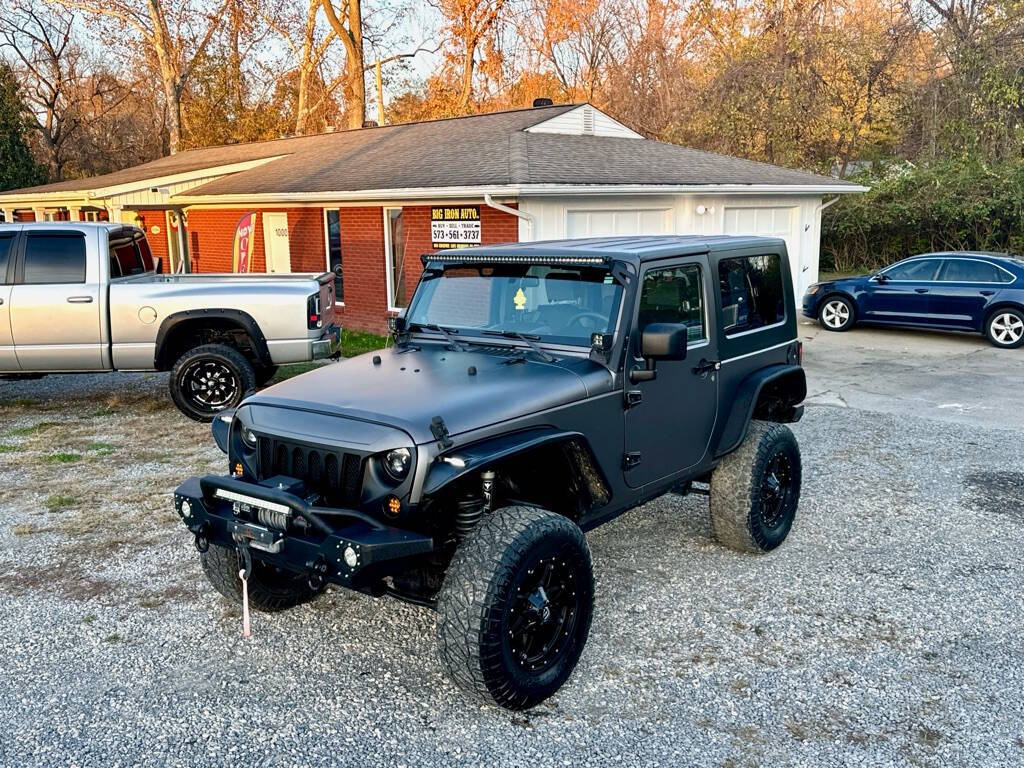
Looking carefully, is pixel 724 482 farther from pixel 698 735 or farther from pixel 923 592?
pixel 698 735

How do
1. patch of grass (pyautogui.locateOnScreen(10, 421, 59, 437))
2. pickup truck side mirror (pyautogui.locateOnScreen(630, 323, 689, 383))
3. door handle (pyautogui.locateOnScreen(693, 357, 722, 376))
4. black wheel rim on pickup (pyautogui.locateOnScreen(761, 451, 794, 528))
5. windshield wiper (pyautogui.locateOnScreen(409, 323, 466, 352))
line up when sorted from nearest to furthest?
pickup truck side mirror (pyautogui.locateOnScreen(630, 323, 689, 383)), windshield wiper (pyautogui.locateOnScreen(409, 323, 466, 352)), door handle (pyautogui.locateOnScreen(693, 357, 722, 376)), black wheel rim on pickup (pyautogui.locateOnScreen(761, 451, 794, 528)), patch of grass (pyautogui.locateOnScreen(10, 421, 59, 437))

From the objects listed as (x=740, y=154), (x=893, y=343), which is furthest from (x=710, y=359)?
(x=740, y=154)

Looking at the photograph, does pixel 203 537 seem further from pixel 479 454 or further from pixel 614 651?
pixel 614 651

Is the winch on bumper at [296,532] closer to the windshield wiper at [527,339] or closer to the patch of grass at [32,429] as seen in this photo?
the windshield wiper at [527,339]

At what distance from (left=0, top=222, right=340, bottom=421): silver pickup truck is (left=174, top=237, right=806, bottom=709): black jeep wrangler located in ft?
13.9

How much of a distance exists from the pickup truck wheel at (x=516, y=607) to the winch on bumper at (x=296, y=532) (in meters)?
0.25

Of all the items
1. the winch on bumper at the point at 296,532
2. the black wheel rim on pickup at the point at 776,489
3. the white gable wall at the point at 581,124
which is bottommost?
the black wheel rim on pickup at the point at 776,489

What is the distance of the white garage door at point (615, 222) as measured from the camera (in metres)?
13.8

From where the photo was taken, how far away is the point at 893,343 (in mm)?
14609

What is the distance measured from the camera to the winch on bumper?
3.53 meters

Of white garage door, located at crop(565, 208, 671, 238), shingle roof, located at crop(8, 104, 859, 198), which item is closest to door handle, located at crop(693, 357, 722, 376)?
shingle roof, located at crop(8, 104, 859, 198)

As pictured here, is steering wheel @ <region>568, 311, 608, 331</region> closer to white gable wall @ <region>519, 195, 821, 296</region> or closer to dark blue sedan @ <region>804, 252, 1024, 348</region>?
white gable wall @ <region>519, 195, 821, 296</region>

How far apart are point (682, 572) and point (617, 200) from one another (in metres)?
9.89

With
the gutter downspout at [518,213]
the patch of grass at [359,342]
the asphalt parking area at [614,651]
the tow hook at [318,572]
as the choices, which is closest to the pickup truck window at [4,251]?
the asphalt parking area at [614,651]
